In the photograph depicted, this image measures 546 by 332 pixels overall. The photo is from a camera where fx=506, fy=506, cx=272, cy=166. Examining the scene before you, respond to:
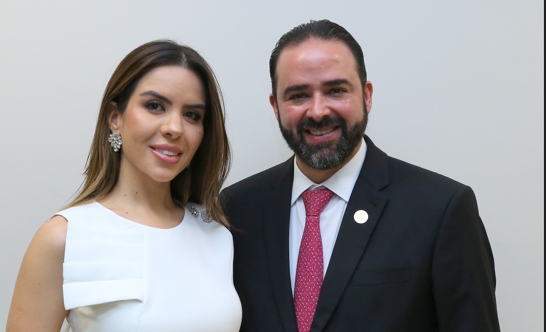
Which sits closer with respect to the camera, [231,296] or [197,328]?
[197,328]

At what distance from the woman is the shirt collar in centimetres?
29

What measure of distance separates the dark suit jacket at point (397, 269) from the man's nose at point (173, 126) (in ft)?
1.65

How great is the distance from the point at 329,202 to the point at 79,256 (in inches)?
33.1

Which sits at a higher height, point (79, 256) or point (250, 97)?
point (250, 97)

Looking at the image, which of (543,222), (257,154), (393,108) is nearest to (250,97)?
(257,154)

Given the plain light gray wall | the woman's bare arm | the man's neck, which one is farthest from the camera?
the plain light gray wall

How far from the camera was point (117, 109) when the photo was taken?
66.4 inches

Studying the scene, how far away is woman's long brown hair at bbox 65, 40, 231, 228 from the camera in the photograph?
5.43ft

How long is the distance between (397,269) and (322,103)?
61 centimetres

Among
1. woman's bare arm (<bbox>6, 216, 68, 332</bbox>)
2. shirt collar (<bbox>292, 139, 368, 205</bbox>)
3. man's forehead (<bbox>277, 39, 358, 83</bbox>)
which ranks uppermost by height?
man's forehead (<bbox>277, 39, 358, 83</bbox>)

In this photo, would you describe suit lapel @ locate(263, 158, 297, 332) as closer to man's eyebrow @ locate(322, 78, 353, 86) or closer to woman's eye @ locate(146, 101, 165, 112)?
man's eyebrow @ locate(322, 78, 353, 86)

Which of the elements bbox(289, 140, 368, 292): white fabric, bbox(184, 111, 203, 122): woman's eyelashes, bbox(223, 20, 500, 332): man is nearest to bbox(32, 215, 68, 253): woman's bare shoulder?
bbox(184, 111, 203, 122): woman's eyelashes

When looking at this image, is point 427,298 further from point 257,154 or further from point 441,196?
point 257,154

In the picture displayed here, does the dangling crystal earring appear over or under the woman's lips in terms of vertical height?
over
